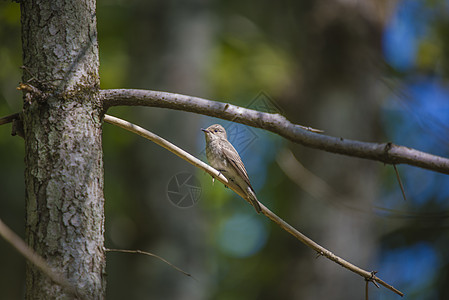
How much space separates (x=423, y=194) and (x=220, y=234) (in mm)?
5148

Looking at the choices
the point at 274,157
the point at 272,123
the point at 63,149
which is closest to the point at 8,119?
the point at 63,149

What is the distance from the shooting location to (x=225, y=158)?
4.50 meters

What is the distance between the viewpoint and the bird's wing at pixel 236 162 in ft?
13.7

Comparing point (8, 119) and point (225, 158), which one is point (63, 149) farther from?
point (225, 158)

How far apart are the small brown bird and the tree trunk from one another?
223 cm

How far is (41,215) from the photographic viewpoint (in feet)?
6.47

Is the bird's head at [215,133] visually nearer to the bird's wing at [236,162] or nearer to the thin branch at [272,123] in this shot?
the bird's wing at [236,162]

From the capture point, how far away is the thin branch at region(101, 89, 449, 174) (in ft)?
7.01

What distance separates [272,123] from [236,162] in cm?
219

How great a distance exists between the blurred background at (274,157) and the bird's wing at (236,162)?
1917 mm

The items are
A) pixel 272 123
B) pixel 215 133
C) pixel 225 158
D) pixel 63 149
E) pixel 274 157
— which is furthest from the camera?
pixel 274 157

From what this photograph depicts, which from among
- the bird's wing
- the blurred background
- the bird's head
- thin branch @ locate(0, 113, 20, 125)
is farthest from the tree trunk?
the blurred background

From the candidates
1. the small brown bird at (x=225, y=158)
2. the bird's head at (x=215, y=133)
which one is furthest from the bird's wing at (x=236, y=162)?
the bird's head at (x=215, y=133)

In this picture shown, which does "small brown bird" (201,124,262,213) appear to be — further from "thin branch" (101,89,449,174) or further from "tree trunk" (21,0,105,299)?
"tree trunk" (21,0,105,299)
